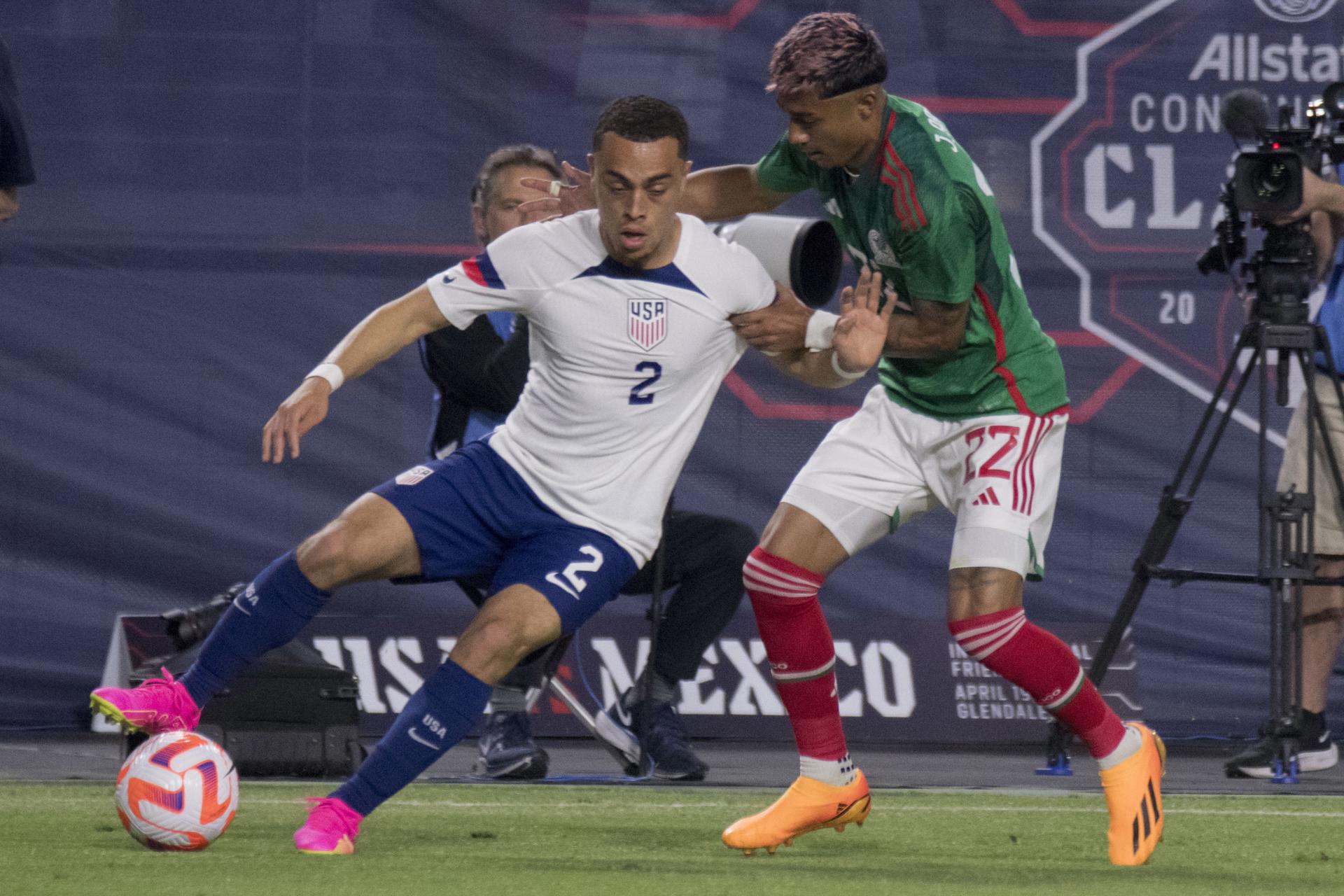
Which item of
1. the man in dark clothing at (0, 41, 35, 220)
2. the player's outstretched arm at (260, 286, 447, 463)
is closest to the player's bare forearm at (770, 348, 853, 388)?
the player's outstretched arm at (260, 286, 447, 463)

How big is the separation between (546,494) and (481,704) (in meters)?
0.48

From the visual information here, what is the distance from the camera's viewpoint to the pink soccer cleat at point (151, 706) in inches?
147

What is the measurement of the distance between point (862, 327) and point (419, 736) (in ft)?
3.89

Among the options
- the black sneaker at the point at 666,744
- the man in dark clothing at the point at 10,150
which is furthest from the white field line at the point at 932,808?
the man in dark clothing at the point at 10,150

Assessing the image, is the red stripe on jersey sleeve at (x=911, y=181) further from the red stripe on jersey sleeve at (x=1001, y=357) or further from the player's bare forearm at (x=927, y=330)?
the red stripe on jersey sleeve at (x=1001, y=357)

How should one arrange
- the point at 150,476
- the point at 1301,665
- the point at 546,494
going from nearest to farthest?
the point at 546,494, the point at 1301,665, the point at 150,476

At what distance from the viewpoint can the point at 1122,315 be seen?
659 cm

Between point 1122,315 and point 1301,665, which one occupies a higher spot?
point 1122,315

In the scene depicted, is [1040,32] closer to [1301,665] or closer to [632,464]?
[1301,665]

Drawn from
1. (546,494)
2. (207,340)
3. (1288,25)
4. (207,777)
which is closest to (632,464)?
(546,494)

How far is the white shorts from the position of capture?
391 cm

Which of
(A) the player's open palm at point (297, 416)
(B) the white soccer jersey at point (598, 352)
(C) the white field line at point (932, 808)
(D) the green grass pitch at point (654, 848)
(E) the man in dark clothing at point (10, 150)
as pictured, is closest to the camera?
(D) the green grass pitch at point (654, 848)

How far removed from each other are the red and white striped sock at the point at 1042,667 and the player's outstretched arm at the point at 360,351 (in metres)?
1.27

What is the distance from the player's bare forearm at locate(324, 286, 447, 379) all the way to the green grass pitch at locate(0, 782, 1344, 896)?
0.97 meters
